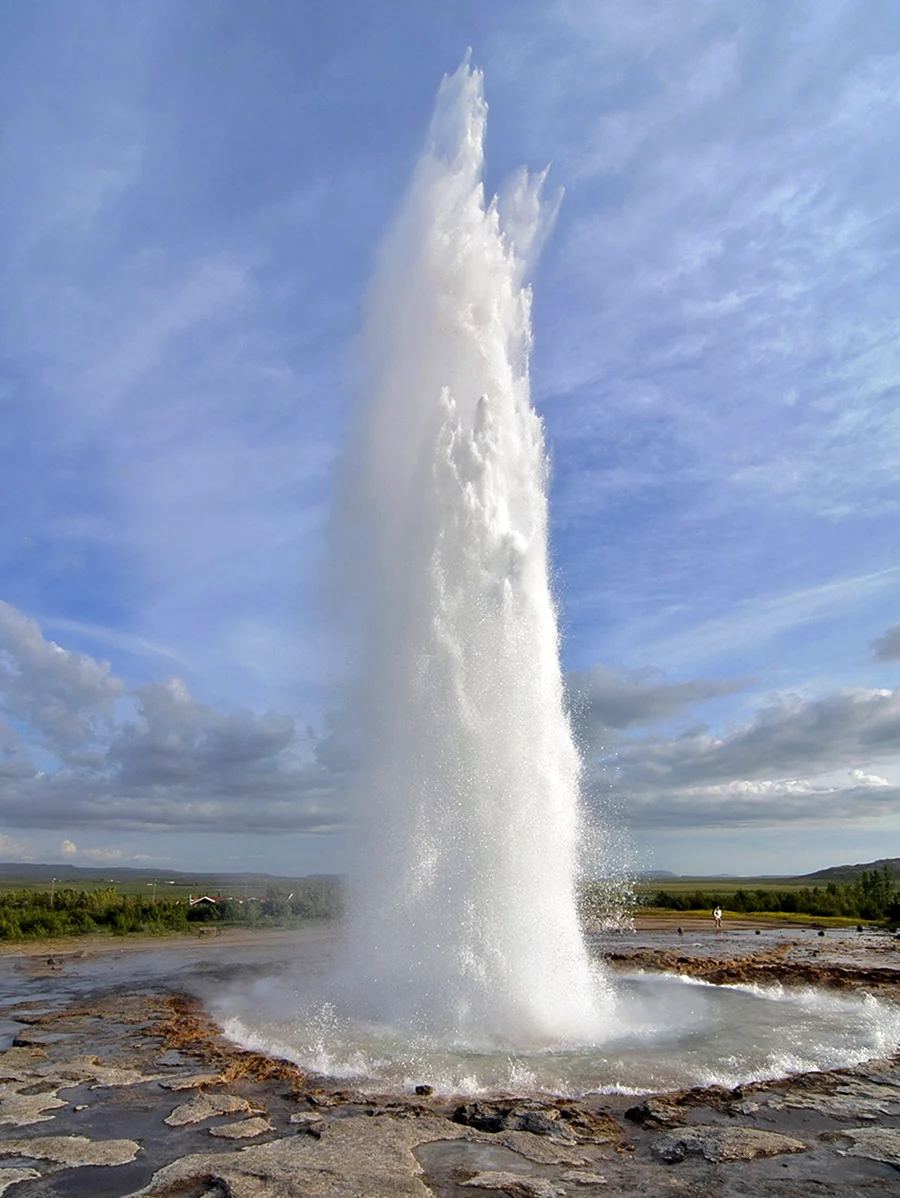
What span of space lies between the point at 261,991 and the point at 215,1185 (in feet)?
50.9

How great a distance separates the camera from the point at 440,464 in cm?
2025

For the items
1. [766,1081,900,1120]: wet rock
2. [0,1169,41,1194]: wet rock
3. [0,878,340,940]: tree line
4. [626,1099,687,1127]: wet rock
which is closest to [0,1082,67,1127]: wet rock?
[0,1169,41,1194]: wet rock

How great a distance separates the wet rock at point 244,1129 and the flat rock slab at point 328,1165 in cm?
51

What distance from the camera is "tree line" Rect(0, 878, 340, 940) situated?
4600cm

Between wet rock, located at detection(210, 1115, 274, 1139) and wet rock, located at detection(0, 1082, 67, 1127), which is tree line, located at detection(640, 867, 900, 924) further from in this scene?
wet rock, located at detection(0, 1082, 67, 1127)

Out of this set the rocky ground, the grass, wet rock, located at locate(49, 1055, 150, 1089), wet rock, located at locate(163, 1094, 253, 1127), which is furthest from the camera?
the grass

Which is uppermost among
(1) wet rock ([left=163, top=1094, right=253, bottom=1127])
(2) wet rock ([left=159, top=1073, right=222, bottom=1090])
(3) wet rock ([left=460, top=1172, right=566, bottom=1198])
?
(3) wet rock ([left=460, top=1172, right=566, bottom=1198])

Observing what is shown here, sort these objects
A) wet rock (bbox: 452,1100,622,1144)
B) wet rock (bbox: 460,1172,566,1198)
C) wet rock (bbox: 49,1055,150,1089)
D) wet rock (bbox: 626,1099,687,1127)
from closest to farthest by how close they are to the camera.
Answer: wet rock (bbox: 460,1172,566,1198), wet rock (bbox: 452,1100,622,1144), wet rock (bbox: 626,1099,687,1127), wet rock (bbox: 49,1055,150,1089)

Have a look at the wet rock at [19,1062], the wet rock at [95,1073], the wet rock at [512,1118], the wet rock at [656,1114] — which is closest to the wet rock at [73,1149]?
the wet rock at [95,1073]

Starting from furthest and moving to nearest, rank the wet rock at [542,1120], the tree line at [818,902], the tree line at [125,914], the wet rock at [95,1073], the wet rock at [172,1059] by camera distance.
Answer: the tree line at [818,902] < the tree line at [125,914] < the wet rock at [172,1059] < the wet rock at [95,1073] < the wet rock at [542,1120]

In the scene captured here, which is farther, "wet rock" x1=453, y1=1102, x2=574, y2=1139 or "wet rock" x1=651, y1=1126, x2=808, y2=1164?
"wet rock" x1=453, y1=1102, x2=574, y2=1139

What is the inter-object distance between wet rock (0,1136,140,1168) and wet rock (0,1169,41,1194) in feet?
1.29

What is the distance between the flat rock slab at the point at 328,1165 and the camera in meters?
8.88

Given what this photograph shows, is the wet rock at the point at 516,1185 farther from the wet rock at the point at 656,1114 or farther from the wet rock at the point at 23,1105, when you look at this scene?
the wet rock at the point at 23,1105
